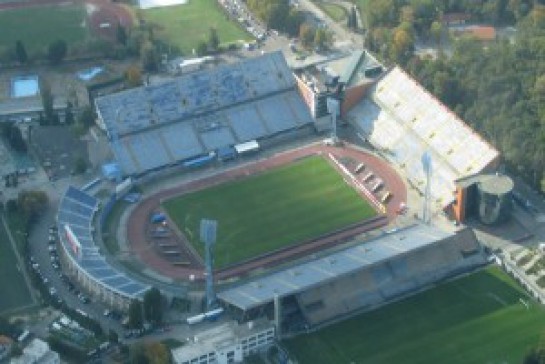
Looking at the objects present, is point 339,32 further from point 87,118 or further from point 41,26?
point 41,26

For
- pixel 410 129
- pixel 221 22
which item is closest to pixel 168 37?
pixel 221 22

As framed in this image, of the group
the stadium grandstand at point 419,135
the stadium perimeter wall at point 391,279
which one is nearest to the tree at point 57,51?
the stadium grandstand at point 419,135

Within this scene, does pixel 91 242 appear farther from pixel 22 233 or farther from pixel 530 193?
pixel 530 193

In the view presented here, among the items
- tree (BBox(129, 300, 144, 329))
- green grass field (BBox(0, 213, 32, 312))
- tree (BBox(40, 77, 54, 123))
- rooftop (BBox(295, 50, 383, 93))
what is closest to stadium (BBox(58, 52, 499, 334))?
rooftop (BBox(295, 50, 383, 93))

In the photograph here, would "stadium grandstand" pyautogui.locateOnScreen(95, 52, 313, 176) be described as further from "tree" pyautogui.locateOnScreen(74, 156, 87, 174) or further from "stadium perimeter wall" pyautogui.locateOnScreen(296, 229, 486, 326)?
"stadium perimeter wall" pyautogui.locateOnScreen(296, 229, 486, 326)

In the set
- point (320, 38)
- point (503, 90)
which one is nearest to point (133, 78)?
point (320, 38)

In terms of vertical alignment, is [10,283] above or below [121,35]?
below

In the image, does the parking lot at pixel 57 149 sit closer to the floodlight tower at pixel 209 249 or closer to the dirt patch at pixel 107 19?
the dirt patch at pixel 107 19
